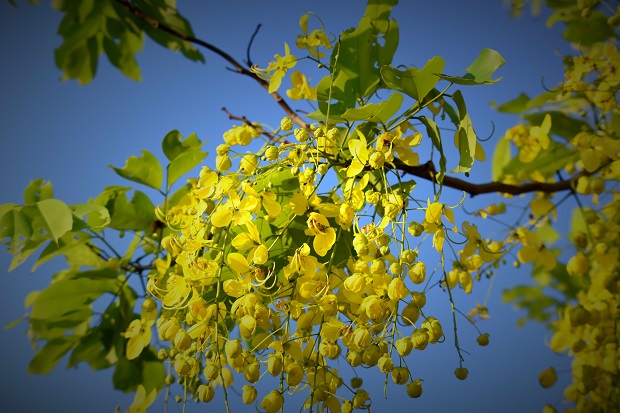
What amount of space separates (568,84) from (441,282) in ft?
1.14

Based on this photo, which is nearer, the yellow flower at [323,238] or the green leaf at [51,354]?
the yellow flower at [323,238]

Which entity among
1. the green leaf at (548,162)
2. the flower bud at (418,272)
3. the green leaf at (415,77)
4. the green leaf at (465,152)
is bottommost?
the flower bud at (418,272)

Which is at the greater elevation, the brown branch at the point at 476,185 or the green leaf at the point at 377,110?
the brown branch at the point at 476,185

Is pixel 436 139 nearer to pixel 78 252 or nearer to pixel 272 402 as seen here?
pixel 272 402

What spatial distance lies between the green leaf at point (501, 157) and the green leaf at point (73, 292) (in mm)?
569

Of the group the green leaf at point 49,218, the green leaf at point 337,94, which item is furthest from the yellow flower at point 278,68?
the green leaf at point 49,218

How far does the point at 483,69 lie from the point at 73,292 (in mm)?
545

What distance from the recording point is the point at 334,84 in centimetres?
50

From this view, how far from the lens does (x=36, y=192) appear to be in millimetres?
722

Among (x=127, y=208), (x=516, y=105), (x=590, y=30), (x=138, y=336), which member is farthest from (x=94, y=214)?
(x=590, y=30)

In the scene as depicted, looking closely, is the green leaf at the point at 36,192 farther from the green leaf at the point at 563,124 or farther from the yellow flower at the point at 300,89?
the green leaf at the point at 563,124

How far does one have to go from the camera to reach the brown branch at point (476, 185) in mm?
485

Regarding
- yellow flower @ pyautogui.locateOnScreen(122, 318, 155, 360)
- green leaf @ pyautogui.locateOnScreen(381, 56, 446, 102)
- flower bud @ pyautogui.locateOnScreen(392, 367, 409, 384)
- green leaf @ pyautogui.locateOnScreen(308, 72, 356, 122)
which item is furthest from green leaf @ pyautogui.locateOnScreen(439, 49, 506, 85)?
yellow flower @ pyautogui.locateOnScreen(122, 318, 155, 360)

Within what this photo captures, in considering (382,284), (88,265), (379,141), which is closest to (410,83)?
(379,141)
